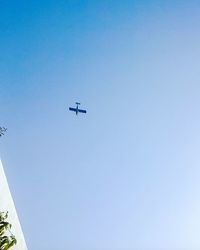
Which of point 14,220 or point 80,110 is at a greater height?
point 80,110

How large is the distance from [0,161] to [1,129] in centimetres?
338

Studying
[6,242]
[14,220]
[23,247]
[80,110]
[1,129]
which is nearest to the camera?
[6,242]

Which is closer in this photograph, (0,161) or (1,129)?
(1,129)

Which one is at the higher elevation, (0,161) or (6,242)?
(0,161)

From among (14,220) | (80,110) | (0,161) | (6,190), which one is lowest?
(14,220)

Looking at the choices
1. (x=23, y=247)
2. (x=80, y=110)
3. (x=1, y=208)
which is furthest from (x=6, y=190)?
(x=80, y=110)

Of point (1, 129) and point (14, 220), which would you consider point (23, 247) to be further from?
point (1, 129)

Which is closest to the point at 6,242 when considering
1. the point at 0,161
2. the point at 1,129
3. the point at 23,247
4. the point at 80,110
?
the point at 1,129

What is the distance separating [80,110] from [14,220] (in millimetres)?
29744

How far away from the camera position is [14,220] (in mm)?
18125

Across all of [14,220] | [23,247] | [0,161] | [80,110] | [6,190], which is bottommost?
[23,247]

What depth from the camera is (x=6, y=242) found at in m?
11.4

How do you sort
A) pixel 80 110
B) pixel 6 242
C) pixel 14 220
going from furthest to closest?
pixel 80 110 < pixel 14 220 < pixel 6 242

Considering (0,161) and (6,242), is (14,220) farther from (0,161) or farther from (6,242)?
(6,242)
